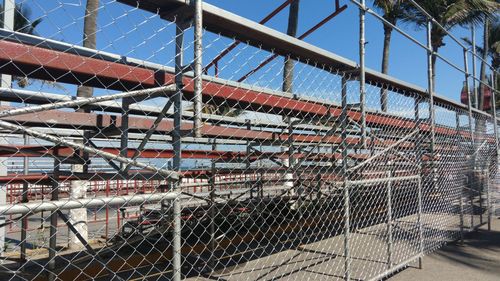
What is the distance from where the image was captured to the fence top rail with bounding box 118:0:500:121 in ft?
9.40

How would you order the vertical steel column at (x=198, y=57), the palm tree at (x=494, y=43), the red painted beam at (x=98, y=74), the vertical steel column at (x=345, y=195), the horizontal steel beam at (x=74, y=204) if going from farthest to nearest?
1. the palm tree at (x=494, y=43)
2. the vertical steel column at (x=345, y=195)
3. the vertical steel column at (x=198, y=57)
4. the red painted beam at (x=98, y=74)
5. the horizontal steel beam at (x=74, y=204)

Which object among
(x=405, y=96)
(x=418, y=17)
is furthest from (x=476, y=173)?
(x=418, y=17)

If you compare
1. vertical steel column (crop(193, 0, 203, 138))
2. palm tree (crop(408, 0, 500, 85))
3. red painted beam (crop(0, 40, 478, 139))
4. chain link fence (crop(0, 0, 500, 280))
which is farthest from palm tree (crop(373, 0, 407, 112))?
vertical steel column (crop(193, 0, 203, 138))

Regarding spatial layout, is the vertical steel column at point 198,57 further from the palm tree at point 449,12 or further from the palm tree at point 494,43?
the palm tree at point 494,43

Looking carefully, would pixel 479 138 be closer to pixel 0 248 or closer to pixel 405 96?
pixel 405 96

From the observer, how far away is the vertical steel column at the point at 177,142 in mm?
2648

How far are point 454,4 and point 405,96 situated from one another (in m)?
16.5

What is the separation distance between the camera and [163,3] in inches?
111

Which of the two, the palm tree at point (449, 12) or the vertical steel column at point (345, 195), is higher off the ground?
the palm tree at point (449, 12)

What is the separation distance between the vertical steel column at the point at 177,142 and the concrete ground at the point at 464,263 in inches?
144

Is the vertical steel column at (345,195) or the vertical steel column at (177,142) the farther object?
the vertical steel column at (345,195)

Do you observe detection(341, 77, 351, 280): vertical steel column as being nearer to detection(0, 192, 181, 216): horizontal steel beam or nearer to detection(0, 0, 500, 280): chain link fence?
detection(0, 0, 500, 280): chain link fence

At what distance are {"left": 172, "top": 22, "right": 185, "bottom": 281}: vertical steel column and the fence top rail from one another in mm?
158

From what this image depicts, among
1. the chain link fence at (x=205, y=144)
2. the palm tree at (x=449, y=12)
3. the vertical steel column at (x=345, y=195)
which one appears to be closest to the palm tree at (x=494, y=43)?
the palm tree at (x=449, y=12)
